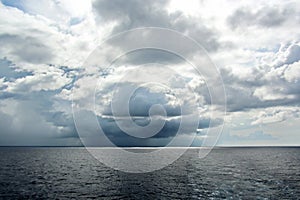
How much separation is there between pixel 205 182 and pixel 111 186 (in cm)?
3018

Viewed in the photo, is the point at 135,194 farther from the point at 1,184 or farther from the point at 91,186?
the point at 1,184

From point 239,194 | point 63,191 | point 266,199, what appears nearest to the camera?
point 266,199

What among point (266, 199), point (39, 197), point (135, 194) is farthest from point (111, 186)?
point (266, 199)

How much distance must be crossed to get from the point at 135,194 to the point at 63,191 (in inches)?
775

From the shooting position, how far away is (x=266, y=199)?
6319 centimetres

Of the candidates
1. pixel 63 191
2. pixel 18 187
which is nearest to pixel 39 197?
pixel 63 191

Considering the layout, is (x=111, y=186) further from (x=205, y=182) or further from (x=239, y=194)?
(x=239, y=194)

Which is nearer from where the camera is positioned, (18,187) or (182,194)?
(182,194)

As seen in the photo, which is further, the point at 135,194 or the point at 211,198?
the point at 135,194

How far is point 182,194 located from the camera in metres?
69.9

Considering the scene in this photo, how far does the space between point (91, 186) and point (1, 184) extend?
27.5 meters

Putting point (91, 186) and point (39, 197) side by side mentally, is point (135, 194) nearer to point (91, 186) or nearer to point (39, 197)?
point (91, 186)

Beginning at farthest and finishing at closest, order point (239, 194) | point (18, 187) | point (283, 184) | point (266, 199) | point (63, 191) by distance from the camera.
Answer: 1. point (283, 184)
2. point (18, 187)
3. point (63, 191)
4. point (239, 194)
5. point (266, 199)

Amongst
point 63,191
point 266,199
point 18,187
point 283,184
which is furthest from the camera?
point 283,184
